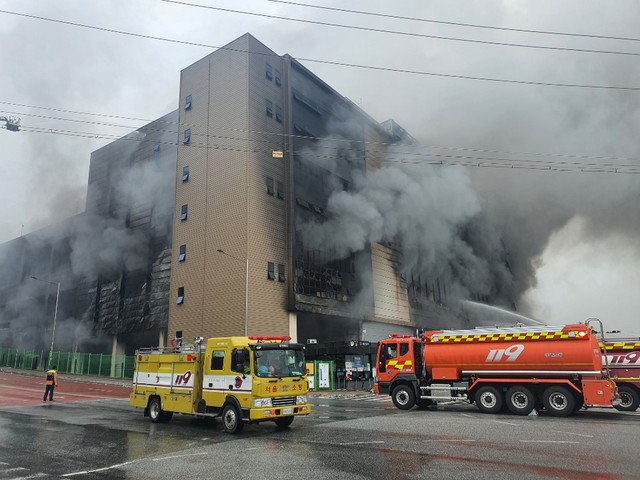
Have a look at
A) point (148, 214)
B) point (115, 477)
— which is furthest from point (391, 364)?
point (148, 214)

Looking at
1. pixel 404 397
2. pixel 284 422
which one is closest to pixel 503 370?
pixel 404 397

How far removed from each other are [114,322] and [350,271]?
21490 mm

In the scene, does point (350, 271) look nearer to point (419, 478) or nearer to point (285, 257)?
point (285, 257)

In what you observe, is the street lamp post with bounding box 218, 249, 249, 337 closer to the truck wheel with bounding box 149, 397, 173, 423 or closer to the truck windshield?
the truck wheel with bounding box 149, 397, 173, 423

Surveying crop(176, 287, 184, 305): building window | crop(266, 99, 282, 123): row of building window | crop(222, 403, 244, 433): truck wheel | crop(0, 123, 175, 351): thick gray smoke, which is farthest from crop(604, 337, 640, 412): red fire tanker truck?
crop(0, 123, 175, 351): thick gray smoke

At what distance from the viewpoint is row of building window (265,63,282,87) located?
3778cm

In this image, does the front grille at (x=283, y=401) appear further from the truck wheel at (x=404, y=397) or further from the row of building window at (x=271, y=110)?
the row of building window at (x=271, y=110)

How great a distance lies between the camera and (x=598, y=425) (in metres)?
11.3

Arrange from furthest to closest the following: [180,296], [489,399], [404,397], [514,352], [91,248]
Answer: [91,248]
[180,296]
[404,397]
[489,399]
[514,352]

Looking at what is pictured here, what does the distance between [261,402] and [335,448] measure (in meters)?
2.62

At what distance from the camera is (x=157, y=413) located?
13031 mm

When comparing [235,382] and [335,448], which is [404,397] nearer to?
[235,382]

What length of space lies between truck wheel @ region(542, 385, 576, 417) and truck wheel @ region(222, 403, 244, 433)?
9.01 m

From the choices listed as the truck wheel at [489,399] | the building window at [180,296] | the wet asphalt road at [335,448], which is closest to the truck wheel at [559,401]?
the wet asphalt road at [335,448]
